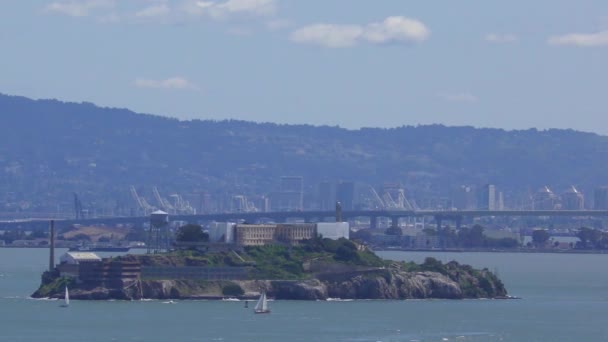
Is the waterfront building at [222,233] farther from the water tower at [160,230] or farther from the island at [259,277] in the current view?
the island at [259,277]

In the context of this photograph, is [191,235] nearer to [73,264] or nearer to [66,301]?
[73,264]

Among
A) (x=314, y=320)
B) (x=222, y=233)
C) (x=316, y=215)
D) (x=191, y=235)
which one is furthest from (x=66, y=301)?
(x=316, y=215)

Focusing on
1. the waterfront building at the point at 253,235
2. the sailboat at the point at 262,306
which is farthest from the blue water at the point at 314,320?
the waterfront building at the point at 253,235

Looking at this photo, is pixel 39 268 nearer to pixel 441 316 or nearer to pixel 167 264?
pixel 167 264

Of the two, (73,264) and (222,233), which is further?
(222,233)

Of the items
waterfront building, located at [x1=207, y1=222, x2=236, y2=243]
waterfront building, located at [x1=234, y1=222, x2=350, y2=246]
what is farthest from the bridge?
waterfront building, located at [x1=207, y1=222, x2=236, y2=243]

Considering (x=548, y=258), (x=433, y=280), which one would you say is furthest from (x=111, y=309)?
(x=548, y=258)
